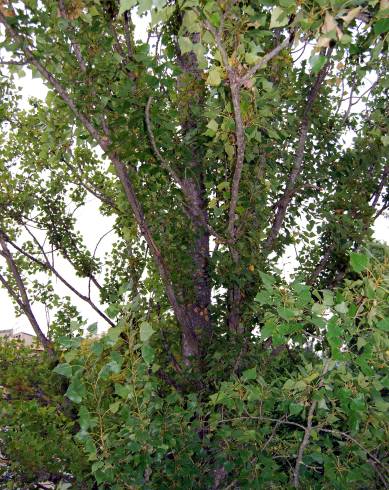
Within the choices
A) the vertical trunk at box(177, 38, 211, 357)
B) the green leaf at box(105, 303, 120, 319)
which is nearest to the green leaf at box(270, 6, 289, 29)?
the green leaf at box(105, 303, 120, 319)

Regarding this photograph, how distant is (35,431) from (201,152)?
2.85m

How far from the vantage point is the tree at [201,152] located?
8.84 ft

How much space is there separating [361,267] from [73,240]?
5746 mm

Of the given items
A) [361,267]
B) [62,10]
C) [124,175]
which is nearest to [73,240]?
[124,175]

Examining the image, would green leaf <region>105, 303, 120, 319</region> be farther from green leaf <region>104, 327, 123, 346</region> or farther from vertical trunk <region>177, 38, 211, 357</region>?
vertical trunk <region>177, 38, 211, 357</region>

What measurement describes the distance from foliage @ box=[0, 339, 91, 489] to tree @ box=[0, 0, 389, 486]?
0.86 meters

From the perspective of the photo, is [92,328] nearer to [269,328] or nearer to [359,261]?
[269,328]

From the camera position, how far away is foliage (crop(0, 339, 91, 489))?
4.04 m

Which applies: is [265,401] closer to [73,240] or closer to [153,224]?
[153,224]

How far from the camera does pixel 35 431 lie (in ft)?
13.6

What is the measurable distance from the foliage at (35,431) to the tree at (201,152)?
86 cm

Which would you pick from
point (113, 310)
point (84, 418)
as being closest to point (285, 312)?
point (113, 310)

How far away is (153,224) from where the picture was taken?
4.50 metres

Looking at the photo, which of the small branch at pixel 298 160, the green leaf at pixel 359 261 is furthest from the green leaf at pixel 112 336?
the small branch at pixel 298 160
